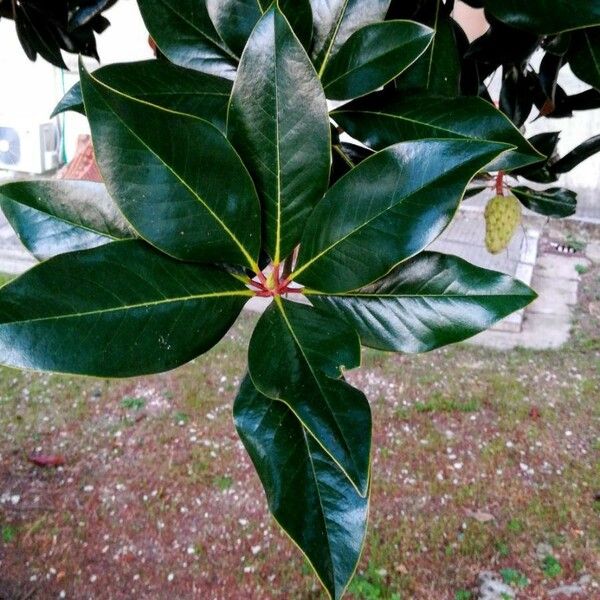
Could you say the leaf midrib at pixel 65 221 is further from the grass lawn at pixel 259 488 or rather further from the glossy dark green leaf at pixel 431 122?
the grass lawn at pixel 259 488

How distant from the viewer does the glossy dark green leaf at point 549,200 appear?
76cm

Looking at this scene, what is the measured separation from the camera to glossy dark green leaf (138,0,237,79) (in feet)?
1.56

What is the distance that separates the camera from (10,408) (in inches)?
118

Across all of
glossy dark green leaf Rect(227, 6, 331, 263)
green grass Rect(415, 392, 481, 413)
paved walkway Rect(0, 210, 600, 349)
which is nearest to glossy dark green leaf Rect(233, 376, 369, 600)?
glossy dark green leaf Rect(227, 6, 331, 263)

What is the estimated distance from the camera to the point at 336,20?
46 cm

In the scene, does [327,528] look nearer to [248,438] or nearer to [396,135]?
[248,438]

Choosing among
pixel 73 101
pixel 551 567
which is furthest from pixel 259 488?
pixel 73 101

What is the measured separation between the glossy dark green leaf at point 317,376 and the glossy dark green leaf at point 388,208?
1.1 inches

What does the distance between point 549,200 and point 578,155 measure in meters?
0.07

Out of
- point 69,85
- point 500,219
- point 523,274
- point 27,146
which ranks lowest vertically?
point 523,274

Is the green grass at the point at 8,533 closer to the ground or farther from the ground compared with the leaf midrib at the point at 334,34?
closer to the ground

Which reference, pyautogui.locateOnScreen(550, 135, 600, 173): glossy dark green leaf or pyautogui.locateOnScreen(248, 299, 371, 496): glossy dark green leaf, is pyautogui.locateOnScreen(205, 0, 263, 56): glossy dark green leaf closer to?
pyautogui.locateOnScreen(248, 299, 371, 496): glossy dark green leaf

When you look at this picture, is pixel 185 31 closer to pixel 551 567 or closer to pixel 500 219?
pixel 500 219

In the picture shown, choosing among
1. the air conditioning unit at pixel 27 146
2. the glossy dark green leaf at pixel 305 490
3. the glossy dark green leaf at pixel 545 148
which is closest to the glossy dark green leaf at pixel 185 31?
the glossy dark green leaf at pixel 305 490
